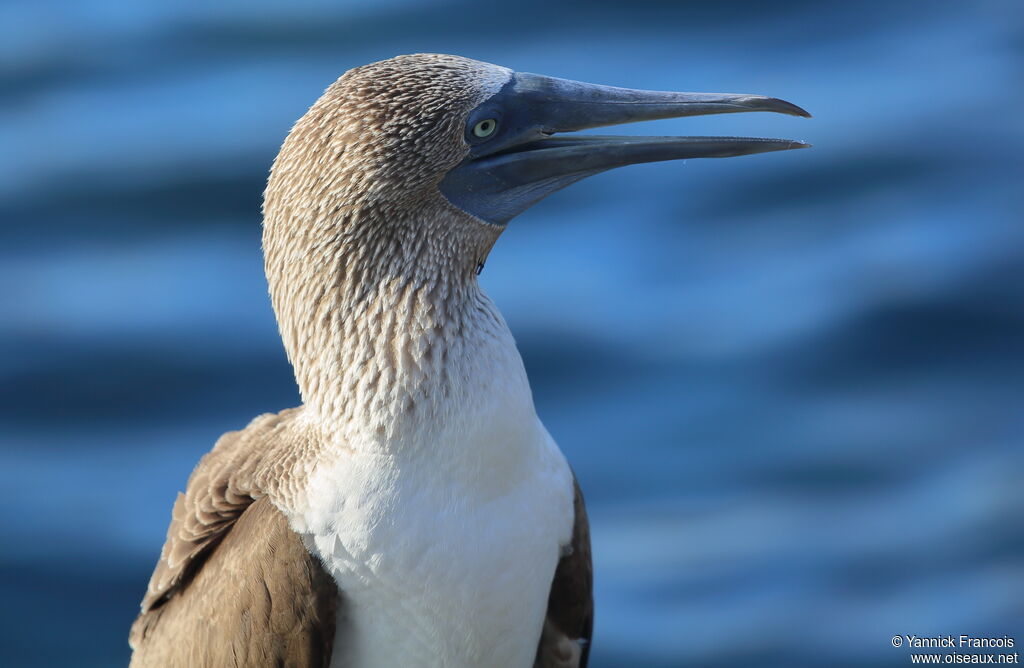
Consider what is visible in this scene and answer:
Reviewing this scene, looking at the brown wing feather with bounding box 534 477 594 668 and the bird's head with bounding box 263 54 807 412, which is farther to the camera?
the brown wing feather with bounding box 534 477 594 668

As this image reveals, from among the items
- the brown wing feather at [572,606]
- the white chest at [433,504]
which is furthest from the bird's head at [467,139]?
the brown wing feather at [572,606]

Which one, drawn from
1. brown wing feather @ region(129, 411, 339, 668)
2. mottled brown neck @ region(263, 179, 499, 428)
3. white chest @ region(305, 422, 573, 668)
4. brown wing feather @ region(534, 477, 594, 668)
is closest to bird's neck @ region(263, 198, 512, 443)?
mottled brown neck @ region(263, 179, 499, 428)

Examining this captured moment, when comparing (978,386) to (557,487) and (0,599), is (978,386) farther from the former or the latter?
A: (0,599)

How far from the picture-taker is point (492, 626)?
512 cm

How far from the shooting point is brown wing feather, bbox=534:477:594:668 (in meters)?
5.43

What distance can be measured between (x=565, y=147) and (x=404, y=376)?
39.5 inches

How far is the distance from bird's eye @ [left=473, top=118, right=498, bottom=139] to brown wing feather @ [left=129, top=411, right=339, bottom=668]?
1354 millimetres

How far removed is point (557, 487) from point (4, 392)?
5685 mm

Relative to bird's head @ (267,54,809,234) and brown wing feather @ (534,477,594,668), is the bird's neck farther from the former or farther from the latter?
brown wing feather @ (534,477,594,668)

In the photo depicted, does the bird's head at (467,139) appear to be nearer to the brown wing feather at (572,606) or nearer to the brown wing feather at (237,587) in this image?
the brown wing feather at (237,587)

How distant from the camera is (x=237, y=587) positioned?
4.92m

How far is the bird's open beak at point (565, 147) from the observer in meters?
4.95

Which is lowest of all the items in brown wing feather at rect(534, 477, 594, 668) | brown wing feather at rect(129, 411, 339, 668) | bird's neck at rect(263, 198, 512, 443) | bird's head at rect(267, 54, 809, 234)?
brown wing feather at rect(129, 411, 339, 668)

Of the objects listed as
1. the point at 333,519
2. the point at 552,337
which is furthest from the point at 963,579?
the point at 333,519
